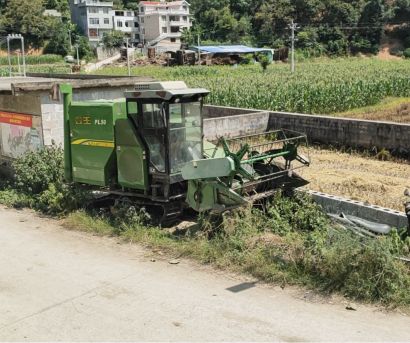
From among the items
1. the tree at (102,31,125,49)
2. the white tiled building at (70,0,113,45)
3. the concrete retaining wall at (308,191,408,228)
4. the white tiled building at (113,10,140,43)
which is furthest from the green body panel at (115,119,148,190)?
the white tiled building at (113,10,140,43)

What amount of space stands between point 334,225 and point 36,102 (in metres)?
7.34

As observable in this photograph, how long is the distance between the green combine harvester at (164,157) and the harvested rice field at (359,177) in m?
1.73

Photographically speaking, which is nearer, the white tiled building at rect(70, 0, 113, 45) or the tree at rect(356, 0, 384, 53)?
the tree at rect(356, 0, 384, 53)

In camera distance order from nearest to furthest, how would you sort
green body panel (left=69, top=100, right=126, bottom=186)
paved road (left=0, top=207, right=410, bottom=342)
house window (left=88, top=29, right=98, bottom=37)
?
paved road (left=0, top=207, right=410, bottom=342), green body panel (left=69, top=100, right=126, bottom=186), house window (left=88, top=29, right=98, bottom=37)

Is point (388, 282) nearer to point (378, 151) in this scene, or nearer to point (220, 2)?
point (378, 151)

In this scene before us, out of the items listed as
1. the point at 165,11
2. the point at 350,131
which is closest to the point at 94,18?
the point at 165,11

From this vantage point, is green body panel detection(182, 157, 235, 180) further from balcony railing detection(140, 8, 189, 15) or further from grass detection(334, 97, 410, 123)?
balcony railing detection(140, 8, 189, 15)

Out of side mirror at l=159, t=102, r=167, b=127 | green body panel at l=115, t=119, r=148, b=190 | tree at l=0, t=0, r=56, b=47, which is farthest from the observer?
tree at l=0, t=0, r=56, b=47

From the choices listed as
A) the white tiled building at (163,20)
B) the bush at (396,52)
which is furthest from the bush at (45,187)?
the white tiled building at (163,20)

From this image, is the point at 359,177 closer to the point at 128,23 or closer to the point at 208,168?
the point at 208,168

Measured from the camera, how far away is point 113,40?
10062 centimetres

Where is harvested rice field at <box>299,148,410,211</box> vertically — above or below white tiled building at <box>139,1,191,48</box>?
below

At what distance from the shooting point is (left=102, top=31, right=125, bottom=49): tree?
99.9m

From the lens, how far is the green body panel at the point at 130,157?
9.03m
